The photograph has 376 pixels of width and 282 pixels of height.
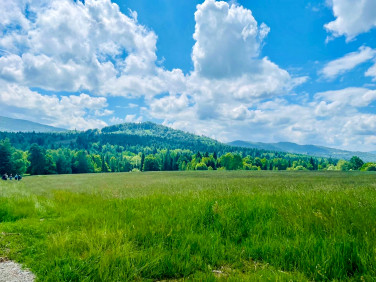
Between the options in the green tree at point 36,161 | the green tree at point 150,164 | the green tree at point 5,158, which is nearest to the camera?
the green tree at point 5,158

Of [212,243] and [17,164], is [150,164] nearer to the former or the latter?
[17,164]

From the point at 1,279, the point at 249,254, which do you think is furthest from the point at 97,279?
the point at 249,254

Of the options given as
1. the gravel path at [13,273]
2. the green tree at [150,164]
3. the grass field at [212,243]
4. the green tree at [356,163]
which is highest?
the green tree at [356,163]

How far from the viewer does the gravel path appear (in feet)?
11.7

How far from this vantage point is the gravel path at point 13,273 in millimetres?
3562

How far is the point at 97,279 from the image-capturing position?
11.6 ft

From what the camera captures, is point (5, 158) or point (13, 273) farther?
point (5, 158)

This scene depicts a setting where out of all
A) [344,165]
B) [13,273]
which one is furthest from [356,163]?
[13,273]

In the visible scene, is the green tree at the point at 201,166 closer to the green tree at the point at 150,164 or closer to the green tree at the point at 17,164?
the green tree at the point at 150,164

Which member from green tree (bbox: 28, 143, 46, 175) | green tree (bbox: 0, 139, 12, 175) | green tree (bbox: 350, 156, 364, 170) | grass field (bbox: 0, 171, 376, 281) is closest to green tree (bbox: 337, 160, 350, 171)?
green tree (bbox: 350, 156, 364, 170)

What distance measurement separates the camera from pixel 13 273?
149 inches

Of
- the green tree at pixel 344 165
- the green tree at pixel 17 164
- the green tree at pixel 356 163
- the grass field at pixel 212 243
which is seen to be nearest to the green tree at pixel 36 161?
the green tree at pixel 17 164

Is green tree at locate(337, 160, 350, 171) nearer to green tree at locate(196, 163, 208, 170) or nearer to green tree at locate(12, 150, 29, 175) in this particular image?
green tree at locate(196, 163, 208, 170)

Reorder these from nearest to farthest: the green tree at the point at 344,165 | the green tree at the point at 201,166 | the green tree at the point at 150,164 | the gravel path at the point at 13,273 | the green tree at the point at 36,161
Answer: the gravel path at the point at 13,273
the green tree at the point at 36,161
the green tree at the point at 201,166
the green tree at the point at 344,165
the green tree at the point at 150,164
